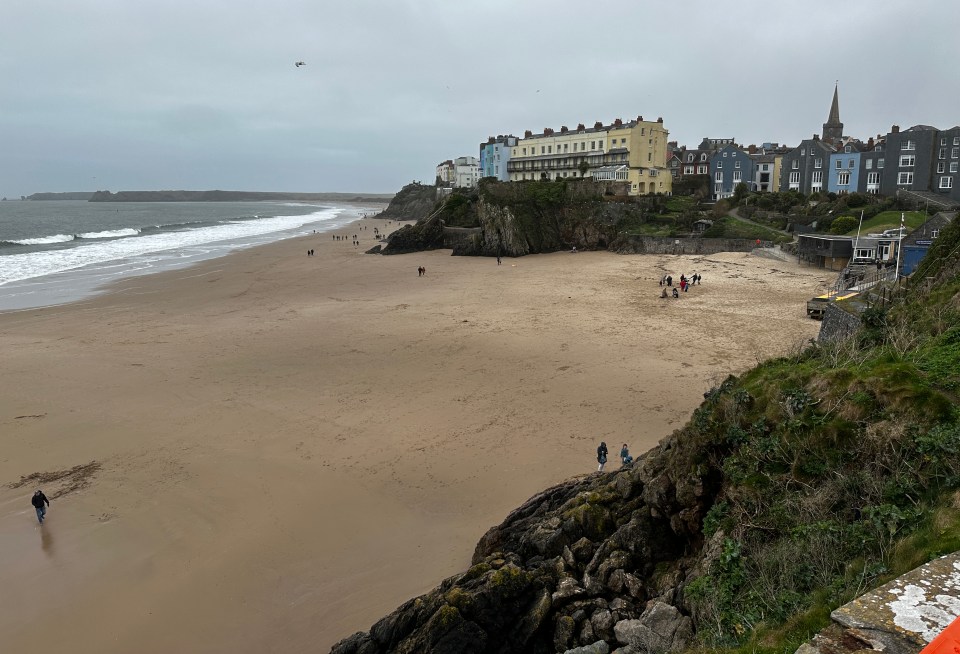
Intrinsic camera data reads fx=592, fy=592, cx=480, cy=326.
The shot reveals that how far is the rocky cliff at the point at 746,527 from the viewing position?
18.2 feet

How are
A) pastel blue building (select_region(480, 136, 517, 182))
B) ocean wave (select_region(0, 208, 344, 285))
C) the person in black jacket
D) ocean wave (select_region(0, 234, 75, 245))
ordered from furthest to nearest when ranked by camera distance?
pastel blue building (select_region(480, 136, 517, 182)), ocean wave (select_region(0, 234, 75, 245)), ocean wave (select_region(0, 208, 344, 285)), the person in black jacket

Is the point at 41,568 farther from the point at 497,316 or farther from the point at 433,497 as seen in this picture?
the point at 497,316

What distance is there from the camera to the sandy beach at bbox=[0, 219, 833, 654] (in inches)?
405

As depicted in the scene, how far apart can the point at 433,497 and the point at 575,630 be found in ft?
21.3

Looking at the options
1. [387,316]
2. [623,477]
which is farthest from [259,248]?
[623,477]

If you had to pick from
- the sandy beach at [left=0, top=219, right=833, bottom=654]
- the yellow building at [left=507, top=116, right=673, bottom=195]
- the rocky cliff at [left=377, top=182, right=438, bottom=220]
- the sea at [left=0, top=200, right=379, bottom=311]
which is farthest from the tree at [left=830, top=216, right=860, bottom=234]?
the rocky cliff at [left=377, top=182, right=438, bottom=220]

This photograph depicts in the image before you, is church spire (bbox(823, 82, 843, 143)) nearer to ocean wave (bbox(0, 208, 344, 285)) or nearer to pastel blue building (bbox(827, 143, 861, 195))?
pastel blue building (bbox(827, 143, 861, 195))

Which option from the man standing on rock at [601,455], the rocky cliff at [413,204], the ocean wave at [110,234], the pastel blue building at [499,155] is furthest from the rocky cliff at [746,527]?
the rocky cliff at [413,204]

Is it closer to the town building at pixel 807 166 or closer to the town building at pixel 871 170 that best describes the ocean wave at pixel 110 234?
the town building at pixel 807 166

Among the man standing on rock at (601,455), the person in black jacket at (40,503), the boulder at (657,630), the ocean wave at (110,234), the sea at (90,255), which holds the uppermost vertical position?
the ocean wave at (110,234)

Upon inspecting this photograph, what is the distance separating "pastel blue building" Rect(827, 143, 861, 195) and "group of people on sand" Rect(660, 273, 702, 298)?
110 ft

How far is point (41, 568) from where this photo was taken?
433 inches

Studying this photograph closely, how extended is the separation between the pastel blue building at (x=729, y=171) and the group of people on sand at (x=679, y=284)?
37.3 m

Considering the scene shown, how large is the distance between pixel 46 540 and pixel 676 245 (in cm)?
4668
